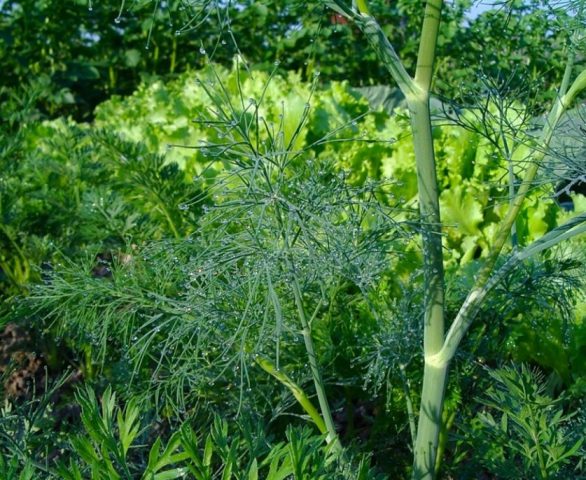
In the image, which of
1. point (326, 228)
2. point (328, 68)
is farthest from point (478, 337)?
point (328, 68)

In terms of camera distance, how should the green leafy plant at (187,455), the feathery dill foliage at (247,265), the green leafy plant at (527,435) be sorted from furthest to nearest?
the green leafy plant at (527,435)
the feathery dill foliage at (247,265)
the green leafy plant at (187,455)

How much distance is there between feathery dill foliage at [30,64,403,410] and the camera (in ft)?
4.43

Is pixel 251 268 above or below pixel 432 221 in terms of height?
below

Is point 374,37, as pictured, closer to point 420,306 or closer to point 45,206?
point 420,306

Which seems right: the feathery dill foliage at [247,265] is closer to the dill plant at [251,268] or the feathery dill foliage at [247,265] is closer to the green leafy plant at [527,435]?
the dill plant at [251,268]

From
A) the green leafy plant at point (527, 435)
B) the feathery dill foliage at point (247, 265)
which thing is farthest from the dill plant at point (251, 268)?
the green leafy plant at point (527, 435)

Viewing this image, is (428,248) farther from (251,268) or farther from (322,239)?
(251,268)

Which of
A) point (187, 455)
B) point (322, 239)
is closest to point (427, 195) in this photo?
point (322, 239)

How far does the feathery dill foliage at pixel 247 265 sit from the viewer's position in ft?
4.43

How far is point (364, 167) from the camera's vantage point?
12.7ft

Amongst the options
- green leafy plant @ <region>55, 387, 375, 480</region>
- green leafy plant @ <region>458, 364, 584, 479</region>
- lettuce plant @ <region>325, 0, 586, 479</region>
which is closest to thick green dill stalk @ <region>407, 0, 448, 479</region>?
lettuce plant @ <region>325, 0, 586, 479</region>

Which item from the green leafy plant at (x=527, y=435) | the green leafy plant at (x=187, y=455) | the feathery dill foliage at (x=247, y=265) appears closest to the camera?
the green leafy plant at (x=187, y=455)

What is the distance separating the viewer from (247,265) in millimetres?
1397

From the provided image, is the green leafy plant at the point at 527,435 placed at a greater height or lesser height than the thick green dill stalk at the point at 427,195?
lesser
